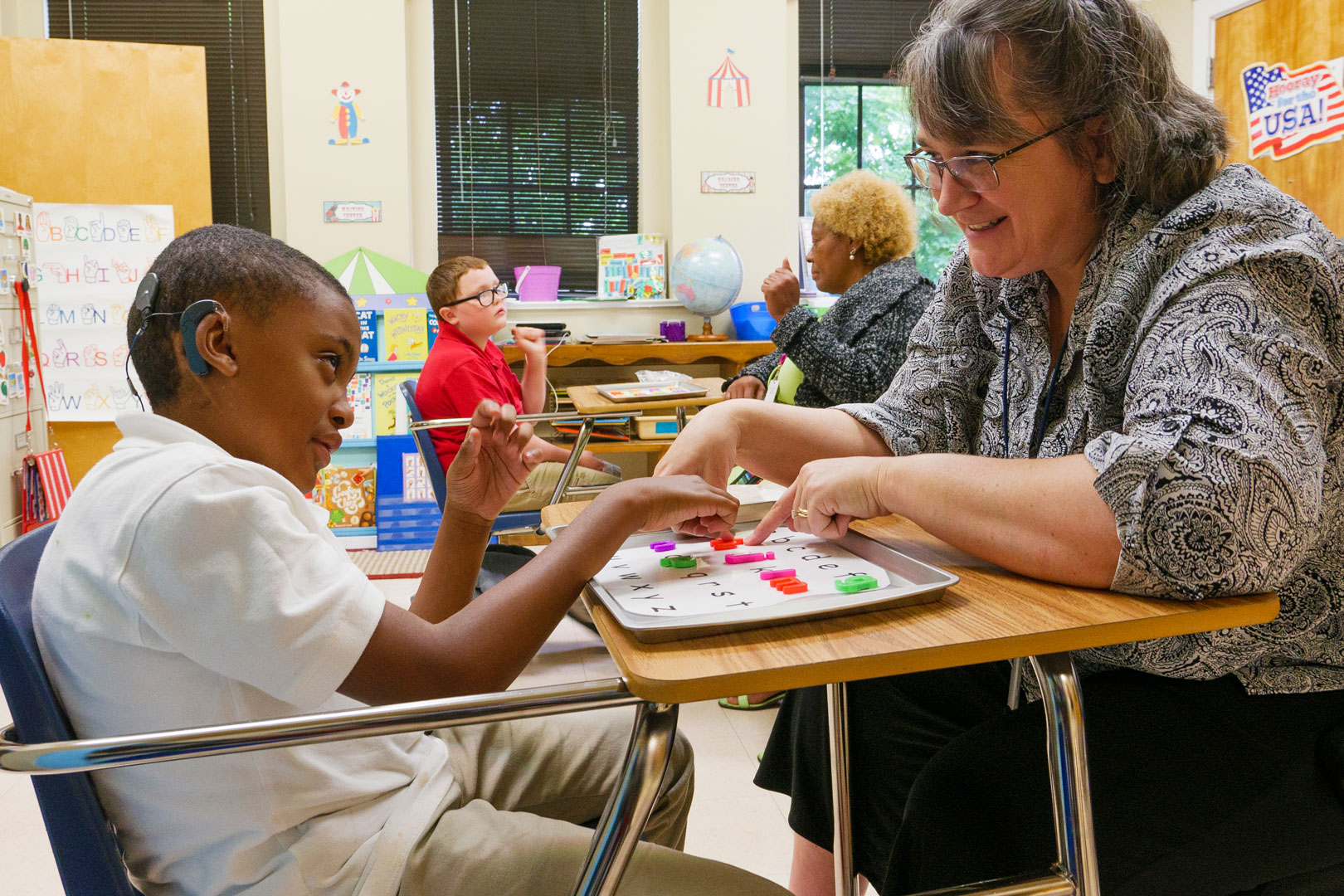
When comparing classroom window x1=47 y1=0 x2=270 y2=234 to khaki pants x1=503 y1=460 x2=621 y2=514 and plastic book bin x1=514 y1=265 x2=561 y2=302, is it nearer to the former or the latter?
plastic book bin x1=514 y1=265 x2=561 y2=302

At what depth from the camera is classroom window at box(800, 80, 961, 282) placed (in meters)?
5.38

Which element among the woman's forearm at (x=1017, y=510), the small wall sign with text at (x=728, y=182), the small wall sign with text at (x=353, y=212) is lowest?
the woman's forearm at (x=1017, y=510)

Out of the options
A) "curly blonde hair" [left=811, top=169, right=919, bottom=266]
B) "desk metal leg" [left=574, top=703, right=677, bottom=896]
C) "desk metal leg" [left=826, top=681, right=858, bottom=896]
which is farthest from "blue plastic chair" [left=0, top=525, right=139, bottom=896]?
"curly blonde hair" [left=811, top=169, right=919, bottom=266]

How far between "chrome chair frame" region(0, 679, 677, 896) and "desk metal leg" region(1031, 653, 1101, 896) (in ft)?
1.09

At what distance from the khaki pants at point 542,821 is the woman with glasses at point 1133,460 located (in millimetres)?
276

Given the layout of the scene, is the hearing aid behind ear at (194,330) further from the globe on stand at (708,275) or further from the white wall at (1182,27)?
the white wall at (1182,27)

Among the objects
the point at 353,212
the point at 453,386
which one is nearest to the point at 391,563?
the point at 453,386

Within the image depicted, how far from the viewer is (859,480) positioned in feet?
3.14

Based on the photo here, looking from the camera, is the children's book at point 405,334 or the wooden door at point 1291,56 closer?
the wooden door at point 1291,56

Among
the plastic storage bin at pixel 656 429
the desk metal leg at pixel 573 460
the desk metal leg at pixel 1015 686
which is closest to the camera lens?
the desk metal leg at pixel 1015 686

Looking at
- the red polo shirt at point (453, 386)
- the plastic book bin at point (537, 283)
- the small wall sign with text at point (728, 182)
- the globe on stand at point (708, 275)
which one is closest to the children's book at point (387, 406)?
the plastic book bin at point (537, 283)

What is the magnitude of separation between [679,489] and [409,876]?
1.34 ft

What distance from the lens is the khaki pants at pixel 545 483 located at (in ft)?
10.0

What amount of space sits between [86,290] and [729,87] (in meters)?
3.26
